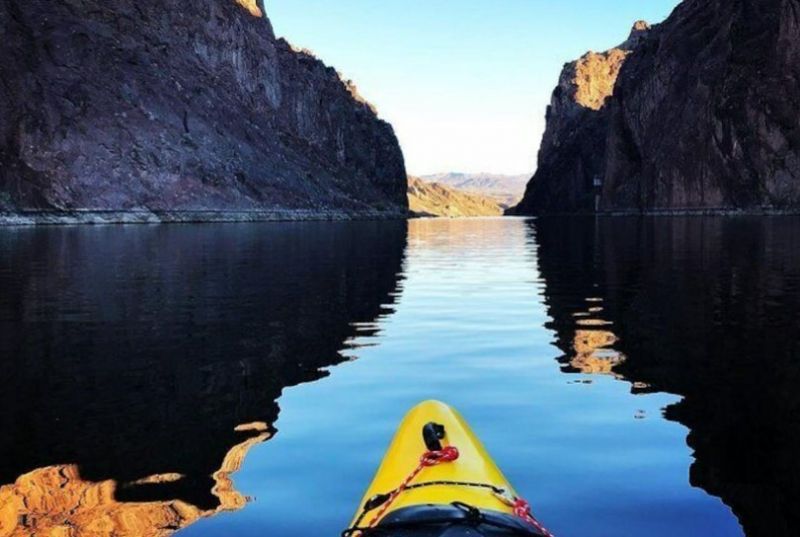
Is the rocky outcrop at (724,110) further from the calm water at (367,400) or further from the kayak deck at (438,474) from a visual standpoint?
the kayak deck at (438,474)

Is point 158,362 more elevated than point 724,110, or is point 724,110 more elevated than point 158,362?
point 724,110

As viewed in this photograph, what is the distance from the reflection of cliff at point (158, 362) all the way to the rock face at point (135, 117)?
3875 inches

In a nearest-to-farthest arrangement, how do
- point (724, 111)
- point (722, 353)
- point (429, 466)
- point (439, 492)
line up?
point (439, 492) < point (429, 466) < point (722, 353) < point (724, 111)

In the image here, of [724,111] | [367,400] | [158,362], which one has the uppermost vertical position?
[724,111]

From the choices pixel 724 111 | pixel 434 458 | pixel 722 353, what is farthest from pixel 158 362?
pixel 724 111

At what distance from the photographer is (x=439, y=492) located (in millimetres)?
6020

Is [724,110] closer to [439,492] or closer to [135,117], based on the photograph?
[135,117]

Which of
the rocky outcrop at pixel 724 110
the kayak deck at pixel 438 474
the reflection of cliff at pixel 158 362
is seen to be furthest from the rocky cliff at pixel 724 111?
the kayak deck at pixel 438 474

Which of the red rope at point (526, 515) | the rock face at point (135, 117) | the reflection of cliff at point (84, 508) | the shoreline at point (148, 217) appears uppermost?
the rock face at point (135, 117)

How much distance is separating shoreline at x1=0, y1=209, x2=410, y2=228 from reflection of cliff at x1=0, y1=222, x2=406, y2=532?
3393 inches

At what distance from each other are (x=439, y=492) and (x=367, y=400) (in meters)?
6.45

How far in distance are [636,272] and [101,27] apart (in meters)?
133

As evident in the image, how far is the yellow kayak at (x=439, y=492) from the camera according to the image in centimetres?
532

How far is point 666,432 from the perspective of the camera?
1055 cm
